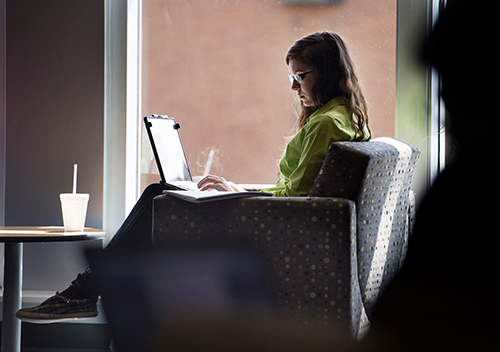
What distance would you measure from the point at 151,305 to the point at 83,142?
49.0 inches

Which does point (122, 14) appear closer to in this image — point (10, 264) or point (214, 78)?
point (214, 78)

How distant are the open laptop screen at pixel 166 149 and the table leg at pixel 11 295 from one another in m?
0.55

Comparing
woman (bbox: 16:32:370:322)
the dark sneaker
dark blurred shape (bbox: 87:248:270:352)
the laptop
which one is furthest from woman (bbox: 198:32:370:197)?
the dark sneaker

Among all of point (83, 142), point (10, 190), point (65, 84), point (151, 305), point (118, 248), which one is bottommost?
point (151, 305)

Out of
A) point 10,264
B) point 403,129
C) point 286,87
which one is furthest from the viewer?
point 286,87

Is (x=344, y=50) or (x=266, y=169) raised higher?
(x=344, y=50)

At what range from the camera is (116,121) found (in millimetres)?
2389

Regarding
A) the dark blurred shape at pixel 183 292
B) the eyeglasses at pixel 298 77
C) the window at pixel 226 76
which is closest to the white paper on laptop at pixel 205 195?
the dark blurred shape at pixel 183 292

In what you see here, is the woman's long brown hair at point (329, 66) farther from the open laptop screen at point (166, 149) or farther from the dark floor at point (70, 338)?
the dark floor at point (70, 338)

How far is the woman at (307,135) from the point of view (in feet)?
4.94

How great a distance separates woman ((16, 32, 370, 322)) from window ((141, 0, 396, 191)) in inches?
23.4

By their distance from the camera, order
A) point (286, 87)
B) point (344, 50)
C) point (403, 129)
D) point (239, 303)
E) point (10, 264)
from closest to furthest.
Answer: point (239, 303)
point (10, 264)
point (344, 50)
point (403, 129)
point (286, 87)

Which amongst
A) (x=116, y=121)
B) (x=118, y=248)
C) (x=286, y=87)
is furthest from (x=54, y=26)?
(x=118, y=248)

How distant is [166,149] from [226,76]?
765 mm
